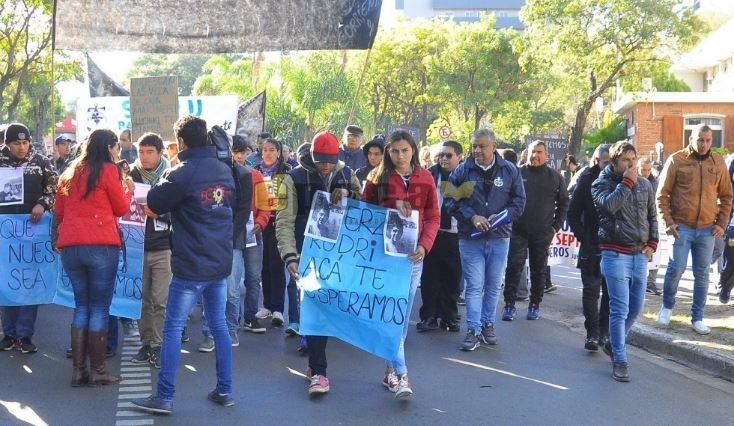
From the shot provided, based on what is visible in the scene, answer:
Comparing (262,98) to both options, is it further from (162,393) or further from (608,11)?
(608,11)

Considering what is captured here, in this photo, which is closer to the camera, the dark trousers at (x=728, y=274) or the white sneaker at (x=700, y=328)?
the white sneaker at (x=700, y=328)

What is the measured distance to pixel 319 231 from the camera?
260 inches

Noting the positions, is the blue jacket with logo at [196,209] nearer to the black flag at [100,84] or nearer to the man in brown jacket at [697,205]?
the man in brown jacket at [697,205]

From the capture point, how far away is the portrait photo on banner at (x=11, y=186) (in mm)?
7816

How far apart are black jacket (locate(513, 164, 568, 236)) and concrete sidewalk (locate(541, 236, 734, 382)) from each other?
102cm

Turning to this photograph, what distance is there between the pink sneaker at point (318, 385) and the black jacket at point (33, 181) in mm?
3071

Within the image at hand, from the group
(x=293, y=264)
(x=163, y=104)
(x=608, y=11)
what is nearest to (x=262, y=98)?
(x=163, y=104)

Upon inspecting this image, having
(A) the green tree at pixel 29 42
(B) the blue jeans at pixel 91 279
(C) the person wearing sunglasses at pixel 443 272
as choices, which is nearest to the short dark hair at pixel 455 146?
(C) the person wearing sunglasses at pixel 443 272

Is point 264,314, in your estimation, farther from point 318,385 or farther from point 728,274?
point 728,274

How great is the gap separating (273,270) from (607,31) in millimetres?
23882

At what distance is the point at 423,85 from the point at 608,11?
1959 cm

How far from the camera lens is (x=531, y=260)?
10195 millimetres

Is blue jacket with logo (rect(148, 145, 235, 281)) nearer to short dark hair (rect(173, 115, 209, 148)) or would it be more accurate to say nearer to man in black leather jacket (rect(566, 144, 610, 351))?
short dark hair (rect(173, 115, 209, 148))

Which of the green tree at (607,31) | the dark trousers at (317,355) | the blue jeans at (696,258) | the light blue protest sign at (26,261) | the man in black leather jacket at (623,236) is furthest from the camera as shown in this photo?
the green tree at (607,31)
